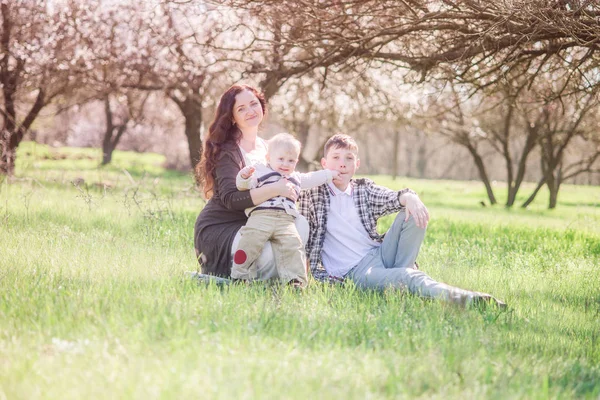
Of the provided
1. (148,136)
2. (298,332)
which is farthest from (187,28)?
(148,136)

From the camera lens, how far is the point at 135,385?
225 cm

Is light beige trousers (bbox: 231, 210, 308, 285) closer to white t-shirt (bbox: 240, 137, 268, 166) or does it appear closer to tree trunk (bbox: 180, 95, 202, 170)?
white t-shirt (bbox: 240, 137, 268, 166)

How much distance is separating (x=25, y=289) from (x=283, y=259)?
1.60m

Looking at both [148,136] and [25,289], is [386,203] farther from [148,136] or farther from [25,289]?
[148,136]

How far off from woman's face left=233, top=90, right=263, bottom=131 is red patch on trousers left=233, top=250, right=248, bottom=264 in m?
1.03

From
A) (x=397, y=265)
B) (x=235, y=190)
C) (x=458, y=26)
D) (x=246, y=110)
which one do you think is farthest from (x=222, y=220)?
(x=458, y=26)

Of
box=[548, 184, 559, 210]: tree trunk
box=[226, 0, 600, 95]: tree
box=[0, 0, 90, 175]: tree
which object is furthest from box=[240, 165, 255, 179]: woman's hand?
box=[548, 184, 559, 210]: tree trunk

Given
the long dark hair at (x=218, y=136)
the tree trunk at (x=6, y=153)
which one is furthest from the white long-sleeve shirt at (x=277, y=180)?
the tree trunk at (x=6, y=153)

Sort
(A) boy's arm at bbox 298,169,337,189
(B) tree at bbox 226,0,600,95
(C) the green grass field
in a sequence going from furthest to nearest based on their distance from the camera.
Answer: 1. (B) tree at bbox 226,0,600,95
2. (A) boy's arm at bbox 298,169,337,189
3. (C) the green grass field

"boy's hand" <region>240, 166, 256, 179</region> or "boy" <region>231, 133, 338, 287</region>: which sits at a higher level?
"boy's hand" <region>240, 166, 256, 179</region>

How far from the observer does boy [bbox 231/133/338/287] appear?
160 inches

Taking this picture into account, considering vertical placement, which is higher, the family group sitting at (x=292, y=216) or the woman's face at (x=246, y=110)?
the woman's face at (x=246, y=110)

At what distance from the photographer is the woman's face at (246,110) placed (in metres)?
4.55

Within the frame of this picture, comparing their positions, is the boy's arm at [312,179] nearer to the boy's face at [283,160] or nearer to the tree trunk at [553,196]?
the boy's face at [283,160]
